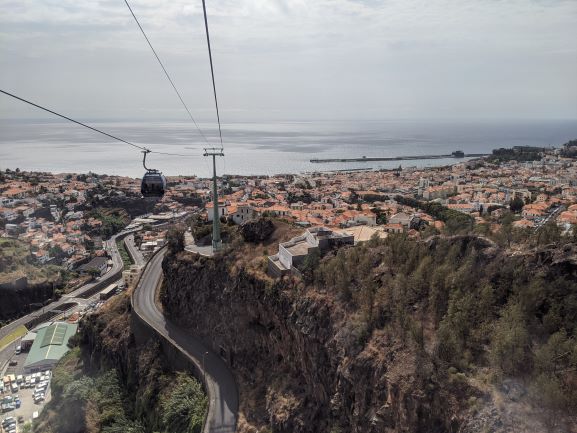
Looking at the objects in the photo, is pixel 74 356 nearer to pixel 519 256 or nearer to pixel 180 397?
pixel 180 397

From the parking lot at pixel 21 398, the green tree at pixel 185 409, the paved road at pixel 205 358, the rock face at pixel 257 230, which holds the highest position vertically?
the rock face at pixel 257 230

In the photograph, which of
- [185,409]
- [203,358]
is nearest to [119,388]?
[203,358]

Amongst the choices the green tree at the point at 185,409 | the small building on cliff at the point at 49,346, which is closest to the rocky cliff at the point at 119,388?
the green tree at the point at 185,409

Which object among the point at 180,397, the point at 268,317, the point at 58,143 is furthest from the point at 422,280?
the point at 58,143

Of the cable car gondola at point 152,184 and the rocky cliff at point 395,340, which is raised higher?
the cable car gondola at point 152,184

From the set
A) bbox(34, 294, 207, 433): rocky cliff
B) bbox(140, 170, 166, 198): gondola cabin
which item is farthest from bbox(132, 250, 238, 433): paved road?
bbox(140, 170, 166, 198): gondola cabin

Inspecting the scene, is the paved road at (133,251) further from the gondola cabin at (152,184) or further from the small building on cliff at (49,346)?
the gondola cabin at (152,184)

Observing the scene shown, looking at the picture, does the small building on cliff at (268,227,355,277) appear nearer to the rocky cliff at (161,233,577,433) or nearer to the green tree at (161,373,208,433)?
the rocky cliff at (161,233,577,433)
